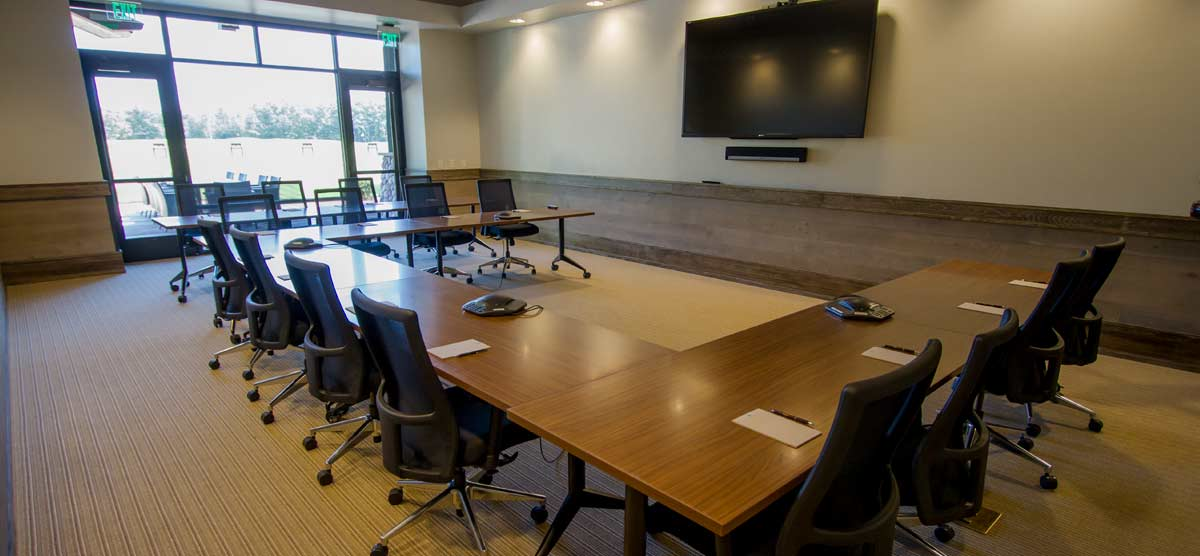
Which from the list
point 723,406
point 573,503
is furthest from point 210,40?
point 723,406

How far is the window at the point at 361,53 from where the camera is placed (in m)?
8.58

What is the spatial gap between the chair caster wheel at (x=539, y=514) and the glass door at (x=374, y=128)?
25.0ft

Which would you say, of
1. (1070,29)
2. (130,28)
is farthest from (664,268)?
(130,28)

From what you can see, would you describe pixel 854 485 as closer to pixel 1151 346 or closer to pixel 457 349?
pixel 457 349

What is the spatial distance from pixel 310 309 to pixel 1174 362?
529 centimetres

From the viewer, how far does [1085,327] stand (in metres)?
3.12

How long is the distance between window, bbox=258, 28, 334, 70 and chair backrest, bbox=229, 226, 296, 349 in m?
5.89

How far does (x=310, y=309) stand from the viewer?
267cm

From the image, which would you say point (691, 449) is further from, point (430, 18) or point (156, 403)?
point (430, 18)

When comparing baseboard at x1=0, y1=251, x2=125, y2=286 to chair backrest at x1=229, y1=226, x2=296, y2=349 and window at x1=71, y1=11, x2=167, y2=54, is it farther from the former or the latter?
chair backrest at x1=229, y1=226, x2=296, y2=349

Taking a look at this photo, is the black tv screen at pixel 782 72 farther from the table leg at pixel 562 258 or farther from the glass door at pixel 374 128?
the glass door at pixel 374 128

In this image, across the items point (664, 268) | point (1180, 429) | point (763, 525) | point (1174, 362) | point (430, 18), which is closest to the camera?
point (763, 525)

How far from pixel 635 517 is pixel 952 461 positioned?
1025 mm

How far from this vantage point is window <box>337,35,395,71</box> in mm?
8578
